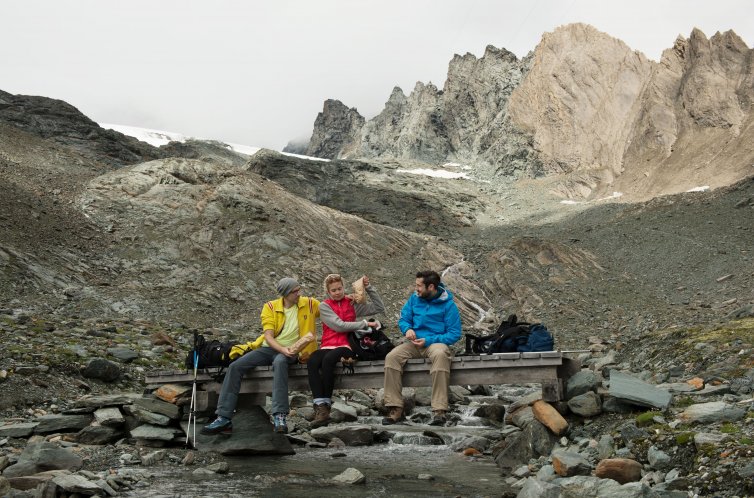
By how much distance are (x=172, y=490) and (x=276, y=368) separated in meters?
3.03

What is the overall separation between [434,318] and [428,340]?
1.45 feet

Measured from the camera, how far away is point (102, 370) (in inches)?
593

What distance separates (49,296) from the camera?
27844mm

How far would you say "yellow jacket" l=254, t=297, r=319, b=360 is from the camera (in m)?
11.4

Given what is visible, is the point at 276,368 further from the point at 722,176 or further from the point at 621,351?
the point at 722,176

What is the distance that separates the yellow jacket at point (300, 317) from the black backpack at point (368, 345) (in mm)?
736

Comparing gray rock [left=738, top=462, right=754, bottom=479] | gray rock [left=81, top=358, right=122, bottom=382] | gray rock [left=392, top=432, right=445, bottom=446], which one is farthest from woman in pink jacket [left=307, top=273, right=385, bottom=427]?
gray rock [left=81, top=358, right=122, bottom=382]

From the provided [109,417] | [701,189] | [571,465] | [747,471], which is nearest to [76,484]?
[109,417]

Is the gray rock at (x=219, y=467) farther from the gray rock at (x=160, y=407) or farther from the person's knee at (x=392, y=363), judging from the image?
the person's knee at (x=392, y=363)

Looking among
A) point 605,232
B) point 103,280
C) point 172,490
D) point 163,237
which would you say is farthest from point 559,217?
point 172,490

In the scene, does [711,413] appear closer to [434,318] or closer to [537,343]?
[537,343]

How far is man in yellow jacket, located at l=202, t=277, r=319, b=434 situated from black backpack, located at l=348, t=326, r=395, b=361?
83 cm

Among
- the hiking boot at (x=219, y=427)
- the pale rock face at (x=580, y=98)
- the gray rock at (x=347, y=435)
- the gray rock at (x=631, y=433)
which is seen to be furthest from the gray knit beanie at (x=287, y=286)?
the pale rock face at (x=580, y=98)

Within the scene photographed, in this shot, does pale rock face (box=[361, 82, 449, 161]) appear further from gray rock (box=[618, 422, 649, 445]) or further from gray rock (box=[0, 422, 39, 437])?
gray rock (box=[618, 422, 649, 445])
